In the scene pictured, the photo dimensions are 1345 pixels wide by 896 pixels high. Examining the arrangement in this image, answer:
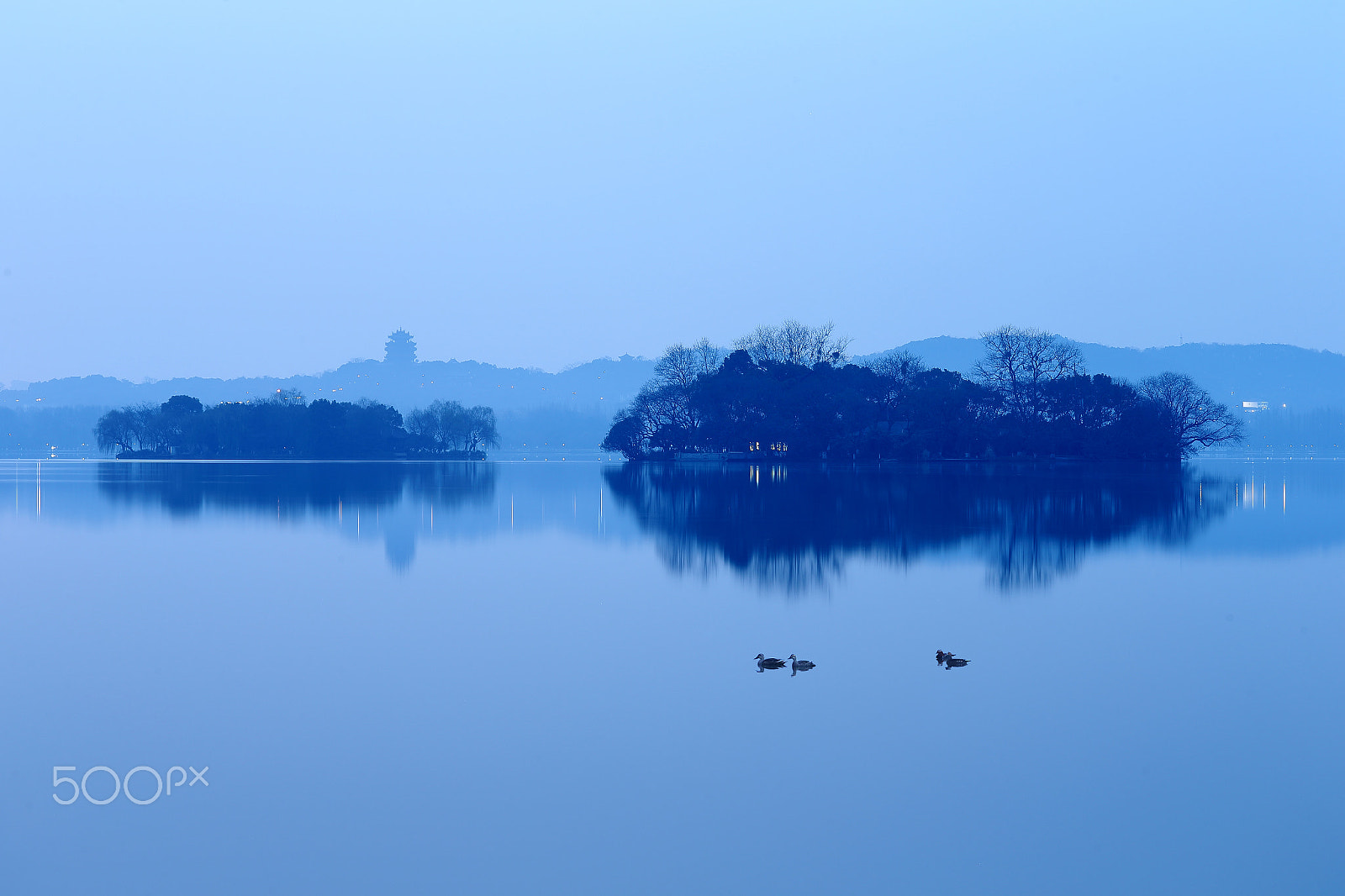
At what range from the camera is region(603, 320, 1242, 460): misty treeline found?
7175cm

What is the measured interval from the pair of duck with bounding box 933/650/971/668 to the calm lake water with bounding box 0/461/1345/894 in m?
0.12

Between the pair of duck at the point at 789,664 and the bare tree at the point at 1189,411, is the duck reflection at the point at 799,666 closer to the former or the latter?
the pair of duck at the point at 789,664

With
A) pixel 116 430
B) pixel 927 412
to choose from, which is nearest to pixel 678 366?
pixel 927 412

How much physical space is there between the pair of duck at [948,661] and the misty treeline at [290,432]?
109 metres

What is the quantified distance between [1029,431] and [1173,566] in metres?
56.5

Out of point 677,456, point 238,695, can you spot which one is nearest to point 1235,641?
point 238,695

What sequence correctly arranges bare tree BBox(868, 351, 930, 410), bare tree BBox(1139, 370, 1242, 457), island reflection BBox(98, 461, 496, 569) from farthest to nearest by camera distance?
1. bare tree BBox(868, 351, 930, 410)
2. bare tree BBox(1139, 370, 1242, 457)
3. island reflection BBox(98, 461, 496, 569)

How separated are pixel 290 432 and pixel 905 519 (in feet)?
329

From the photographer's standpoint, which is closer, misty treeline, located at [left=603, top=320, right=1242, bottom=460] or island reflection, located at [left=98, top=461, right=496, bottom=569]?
island reflection, located at [left=98, top=461, right=496, bottom=569]

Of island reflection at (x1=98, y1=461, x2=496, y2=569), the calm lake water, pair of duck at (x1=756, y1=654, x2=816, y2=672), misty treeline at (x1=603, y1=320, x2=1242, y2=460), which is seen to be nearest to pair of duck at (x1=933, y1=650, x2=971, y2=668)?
the calm lake water

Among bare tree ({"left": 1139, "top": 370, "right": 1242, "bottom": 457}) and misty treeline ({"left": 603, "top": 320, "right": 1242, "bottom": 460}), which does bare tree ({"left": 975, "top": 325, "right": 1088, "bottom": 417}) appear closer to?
misty treeline ({"left": 603, "top": 320, "right": 1242, "bottom": 460})

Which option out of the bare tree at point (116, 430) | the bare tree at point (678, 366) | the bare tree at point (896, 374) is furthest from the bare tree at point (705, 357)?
the bare tree at point (116, 430)

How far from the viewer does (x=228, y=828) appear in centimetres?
651

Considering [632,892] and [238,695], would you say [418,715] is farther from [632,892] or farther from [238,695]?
[632,892]
